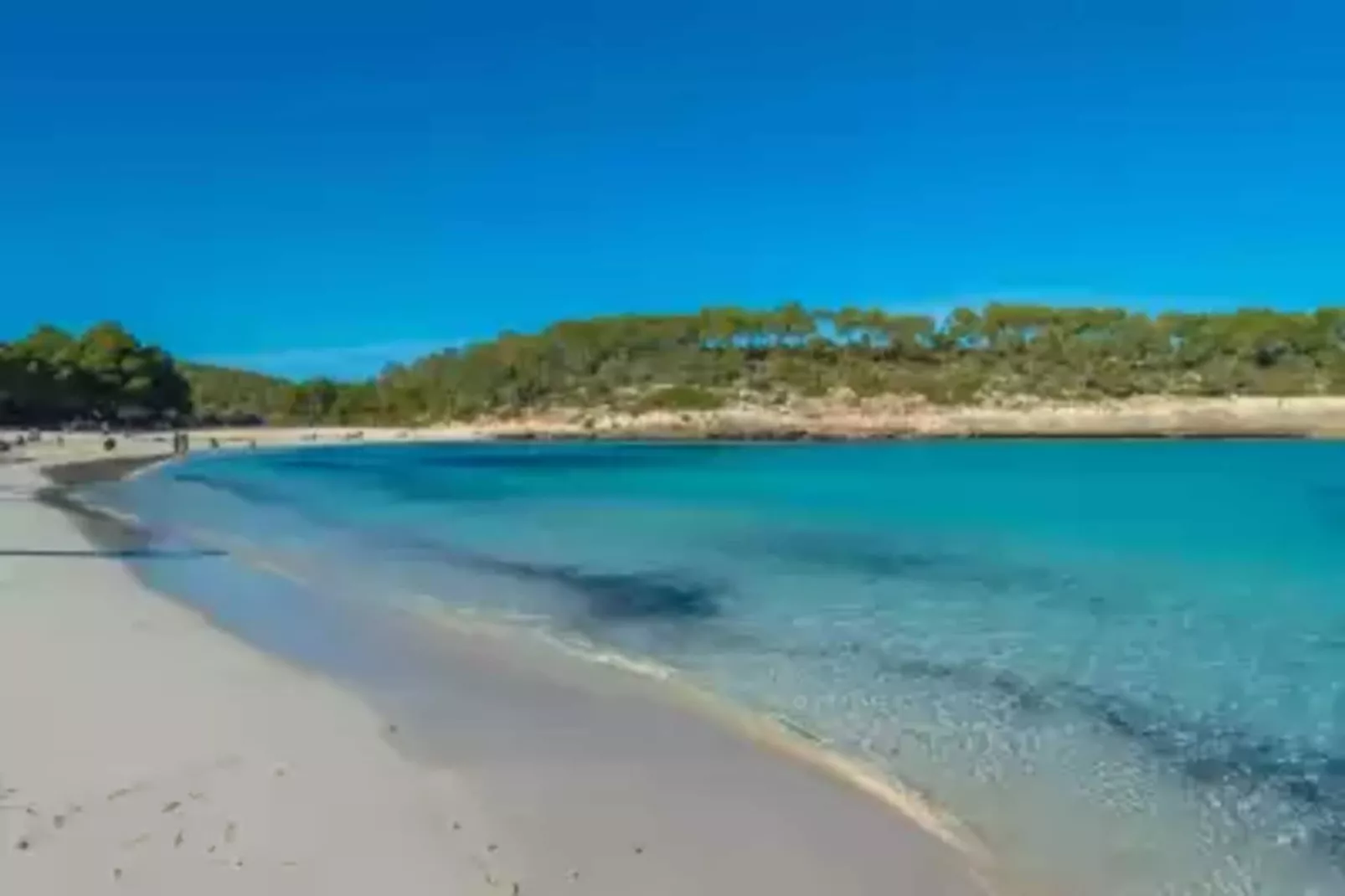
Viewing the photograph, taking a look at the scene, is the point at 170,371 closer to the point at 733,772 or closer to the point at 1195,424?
the point at 1195,424

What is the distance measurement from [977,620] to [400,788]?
7.46 metres

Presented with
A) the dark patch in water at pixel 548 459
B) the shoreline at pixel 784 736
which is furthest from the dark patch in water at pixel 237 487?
the shoreline at pixel 784 736

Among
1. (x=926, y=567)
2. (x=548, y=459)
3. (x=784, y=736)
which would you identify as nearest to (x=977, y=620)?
(x=926, y=567)

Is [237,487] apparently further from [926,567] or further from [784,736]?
[784,736]

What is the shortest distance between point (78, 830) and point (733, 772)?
3247 mm

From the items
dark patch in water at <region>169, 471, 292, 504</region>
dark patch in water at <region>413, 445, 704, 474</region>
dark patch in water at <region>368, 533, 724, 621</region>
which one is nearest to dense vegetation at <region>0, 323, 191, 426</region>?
dark patch in water at <region>413, 445, 704, 474</region>

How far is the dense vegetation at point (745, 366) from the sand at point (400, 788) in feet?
303

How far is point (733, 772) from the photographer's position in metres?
6.85

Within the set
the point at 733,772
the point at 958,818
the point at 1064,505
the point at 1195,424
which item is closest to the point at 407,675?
the point at 733,772

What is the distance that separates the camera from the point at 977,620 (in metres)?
12.3

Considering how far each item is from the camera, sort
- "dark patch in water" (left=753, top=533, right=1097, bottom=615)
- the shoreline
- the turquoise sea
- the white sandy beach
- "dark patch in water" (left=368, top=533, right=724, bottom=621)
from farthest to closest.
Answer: "dark patch in water" (left=753, top=533, right=1097, bottom=615), "dark patch in water" (left=368, top=533, right=724, bottom=621), the turquoise sea, the shoreline, the white sandy beach

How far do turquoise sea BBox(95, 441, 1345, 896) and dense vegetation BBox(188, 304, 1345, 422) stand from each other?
266 feet

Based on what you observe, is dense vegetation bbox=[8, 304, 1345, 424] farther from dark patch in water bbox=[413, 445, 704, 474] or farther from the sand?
the sand

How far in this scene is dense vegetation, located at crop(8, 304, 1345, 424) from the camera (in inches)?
4026
